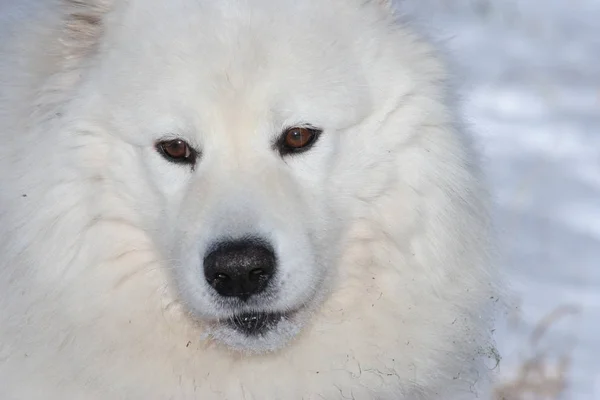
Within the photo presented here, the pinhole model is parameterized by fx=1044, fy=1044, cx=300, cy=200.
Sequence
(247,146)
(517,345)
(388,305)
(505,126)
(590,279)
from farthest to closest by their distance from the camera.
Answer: (505,126) → (590,279) → (517,345) → (388,305) → (247,146)

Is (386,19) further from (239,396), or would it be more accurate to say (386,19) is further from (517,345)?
(517,345)

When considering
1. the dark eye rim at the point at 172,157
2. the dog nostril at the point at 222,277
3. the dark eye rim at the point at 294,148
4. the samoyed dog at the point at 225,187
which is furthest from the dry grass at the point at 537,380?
the dark eye rim at the point at 172,157

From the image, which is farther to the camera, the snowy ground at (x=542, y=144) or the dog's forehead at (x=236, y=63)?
the snowy ground at (x=542, y=144)

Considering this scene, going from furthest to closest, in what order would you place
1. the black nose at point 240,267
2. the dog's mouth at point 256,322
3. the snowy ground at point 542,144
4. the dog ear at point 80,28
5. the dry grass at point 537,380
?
the snowy ground at point 542,144, the dry grass at point 537,380, the dog ear at point 80,28, the dog's mouth at point 256,322, the black nose at point 240,267

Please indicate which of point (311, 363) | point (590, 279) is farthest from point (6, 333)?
point (590, 279)

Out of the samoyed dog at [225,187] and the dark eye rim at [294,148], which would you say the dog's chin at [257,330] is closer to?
the samoyed dog at [225,187]

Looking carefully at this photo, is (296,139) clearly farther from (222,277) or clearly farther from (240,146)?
(222,277)

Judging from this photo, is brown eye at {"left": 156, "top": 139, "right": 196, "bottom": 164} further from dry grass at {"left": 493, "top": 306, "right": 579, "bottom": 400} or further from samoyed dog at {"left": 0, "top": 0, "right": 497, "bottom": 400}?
dry grass at {"left": 493, "top": 306, "right": 579, "bottom": 400}
